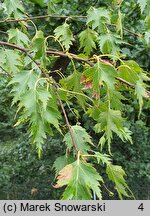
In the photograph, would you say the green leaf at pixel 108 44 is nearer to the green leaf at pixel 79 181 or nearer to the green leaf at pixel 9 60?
the green leaf at pixel 9 60

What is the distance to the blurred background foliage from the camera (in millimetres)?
2729

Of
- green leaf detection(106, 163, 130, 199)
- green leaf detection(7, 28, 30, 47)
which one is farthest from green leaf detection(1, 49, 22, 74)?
green leaf detection(106, 163, 130, 199)

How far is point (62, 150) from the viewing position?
3.48m

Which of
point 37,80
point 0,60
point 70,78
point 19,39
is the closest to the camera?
point 37,80

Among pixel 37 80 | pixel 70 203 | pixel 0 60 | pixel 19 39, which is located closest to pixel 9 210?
pixel 70 203

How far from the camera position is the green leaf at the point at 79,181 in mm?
816

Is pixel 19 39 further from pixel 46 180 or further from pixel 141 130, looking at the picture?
pixel 46 180

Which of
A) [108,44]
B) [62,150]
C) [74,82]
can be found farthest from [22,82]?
[62,150]

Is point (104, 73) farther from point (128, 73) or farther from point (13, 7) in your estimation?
point (13, 7)

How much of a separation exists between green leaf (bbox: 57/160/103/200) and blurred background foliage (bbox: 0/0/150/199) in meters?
1.86

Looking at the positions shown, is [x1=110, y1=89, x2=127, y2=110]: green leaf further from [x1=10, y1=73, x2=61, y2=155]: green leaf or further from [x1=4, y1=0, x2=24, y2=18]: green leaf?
[x1=4, y1=0, x2=24, y2=18]: green leaf

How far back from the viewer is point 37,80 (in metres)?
0.96

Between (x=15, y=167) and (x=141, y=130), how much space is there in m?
1.34

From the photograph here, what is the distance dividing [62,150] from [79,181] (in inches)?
105
